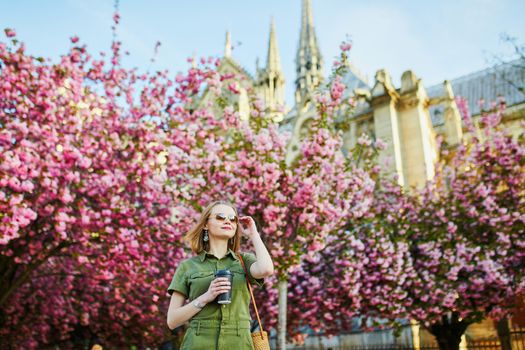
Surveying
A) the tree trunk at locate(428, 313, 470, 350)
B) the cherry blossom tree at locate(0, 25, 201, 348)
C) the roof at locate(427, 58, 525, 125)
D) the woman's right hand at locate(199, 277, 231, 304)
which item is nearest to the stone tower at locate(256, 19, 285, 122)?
the roof at locate(427, 58, 525, 125)

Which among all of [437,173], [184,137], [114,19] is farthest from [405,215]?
[114,19]

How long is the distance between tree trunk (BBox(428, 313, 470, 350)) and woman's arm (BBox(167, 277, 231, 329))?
12.4m

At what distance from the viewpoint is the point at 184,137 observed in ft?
35.1

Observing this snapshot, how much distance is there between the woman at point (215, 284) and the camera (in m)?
2.79

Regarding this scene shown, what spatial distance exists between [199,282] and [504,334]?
52.2 ft

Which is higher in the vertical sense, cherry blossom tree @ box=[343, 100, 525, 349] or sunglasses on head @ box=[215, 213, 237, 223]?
cherry blossom tree @ box=[343, 100, 525, 349]

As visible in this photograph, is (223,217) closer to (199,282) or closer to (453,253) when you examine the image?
(199,282)

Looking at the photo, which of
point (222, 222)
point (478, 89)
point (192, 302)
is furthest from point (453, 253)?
point (478, 89)

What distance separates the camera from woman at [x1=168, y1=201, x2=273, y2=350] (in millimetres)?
2795

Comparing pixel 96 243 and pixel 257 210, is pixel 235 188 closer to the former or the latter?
pixel 257 210

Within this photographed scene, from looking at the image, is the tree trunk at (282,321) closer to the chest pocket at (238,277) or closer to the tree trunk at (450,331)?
the chest pocket at (238,277)

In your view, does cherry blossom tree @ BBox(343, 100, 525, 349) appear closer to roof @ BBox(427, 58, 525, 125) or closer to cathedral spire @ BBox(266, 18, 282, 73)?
roof @ BBox(427, 58, 525, 125)

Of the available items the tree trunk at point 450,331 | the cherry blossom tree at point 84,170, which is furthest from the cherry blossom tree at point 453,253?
the cherry blossom tree at point 84,170

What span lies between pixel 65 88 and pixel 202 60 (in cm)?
346
